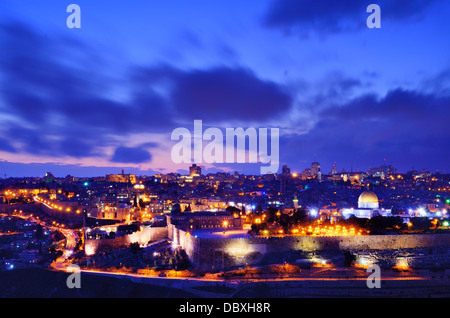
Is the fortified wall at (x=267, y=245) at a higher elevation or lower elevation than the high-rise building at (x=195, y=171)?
lower

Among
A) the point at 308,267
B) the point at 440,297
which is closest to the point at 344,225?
the point at 308,267

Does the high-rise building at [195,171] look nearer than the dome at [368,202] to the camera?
No

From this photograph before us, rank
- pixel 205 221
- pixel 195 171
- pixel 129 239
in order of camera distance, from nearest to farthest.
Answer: pixel 129 239, pixel 205 221, pixel 195 171

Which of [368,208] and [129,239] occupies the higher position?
[368,208]

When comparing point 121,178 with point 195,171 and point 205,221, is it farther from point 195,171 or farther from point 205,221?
point 205,221
